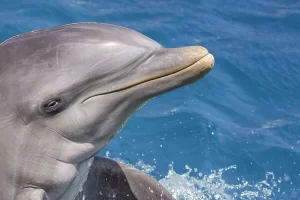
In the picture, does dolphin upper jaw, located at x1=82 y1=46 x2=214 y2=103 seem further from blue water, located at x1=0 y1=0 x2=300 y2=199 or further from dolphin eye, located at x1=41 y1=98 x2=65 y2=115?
blue water, located at x1=0 y1=0 x2=300 y2=199

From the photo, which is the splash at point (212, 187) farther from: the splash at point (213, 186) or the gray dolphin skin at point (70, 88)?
the gray dolphin skin at point (70, 88)

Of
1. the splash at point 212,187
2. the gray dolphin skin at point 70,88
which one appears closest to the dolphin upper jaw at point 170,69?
the gray dolphin skin at point 70,88

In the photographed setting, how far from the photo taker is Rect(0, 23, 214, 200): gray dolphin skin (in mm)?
4555

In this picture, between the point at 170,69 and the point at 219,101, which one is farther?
the point at 219,101

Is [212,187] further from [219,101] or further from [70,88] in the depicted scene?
[70,88]

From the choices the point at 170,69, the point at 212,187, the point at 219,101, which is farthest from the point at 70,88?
the point at 219,101

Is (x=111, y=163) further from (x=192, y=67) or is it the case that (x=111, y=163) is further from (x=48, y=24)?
(x=48, y=24)

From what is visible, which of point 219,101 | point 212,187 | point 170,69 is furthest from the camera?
point 219,101

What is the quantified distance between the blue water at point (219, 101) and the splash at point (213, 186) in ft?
0.05

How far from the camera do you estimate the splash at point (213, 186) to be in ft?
29.6

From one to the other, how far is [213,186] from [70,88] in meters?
5.06

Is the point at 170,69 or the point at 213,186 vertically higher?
the point at 170,69

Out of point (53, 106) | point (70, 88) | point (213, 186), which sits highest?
point (70, 88)

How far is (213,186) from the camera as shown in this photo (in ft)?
30.7
